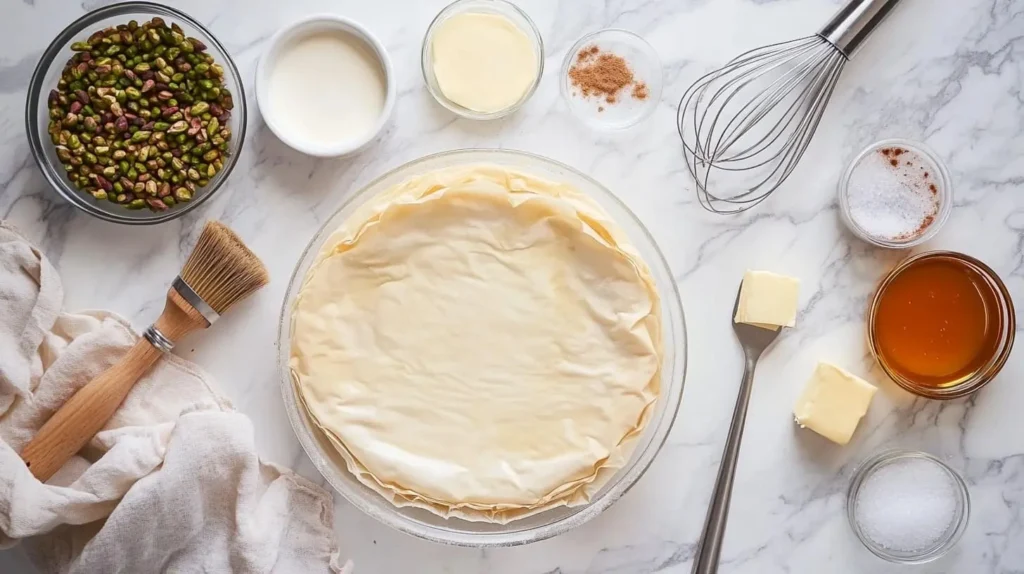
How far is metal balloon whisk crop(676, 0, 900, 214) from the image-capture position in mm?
1350

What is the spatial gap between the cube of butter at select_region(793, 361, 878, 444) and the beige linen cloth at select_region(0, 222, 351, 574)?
0.79 metres

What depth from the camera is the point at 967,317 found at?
51.5 inches

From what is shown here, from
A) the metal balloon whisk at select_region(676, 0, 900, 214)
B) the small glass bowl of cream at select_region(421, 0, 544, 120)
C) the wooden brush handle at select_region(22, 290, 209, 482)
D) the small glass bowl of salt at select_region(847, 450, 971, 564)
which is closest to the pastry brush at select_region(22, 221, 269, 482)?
the wooden brush handle at select_region(22, 290, 209, 482)

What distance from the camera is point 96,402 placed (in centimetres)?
124

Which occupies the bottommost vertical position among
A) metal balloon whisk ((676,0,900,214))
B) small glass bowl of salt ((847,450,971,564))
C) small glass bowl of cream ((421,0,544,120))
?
small glass bowl of salt ((847,450,971,564))

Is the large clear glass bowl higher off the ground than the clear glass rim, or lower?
lower

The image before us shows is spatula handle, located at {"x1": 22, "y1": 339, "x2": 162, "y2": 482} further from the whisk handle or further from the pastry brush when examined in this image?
the whisk handle

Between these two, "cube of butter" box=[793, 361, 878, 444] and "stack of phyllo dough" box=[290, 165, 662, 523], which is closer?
"stack of phyllo dough" box=[290, 165, 662, 523]

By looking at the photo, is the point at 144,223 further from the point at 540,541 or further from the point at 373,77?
the point at 540,541

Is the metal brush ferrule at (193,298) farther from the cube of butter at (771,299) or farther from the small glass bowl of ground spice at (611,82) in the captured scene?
the cube of butter at (771,299)

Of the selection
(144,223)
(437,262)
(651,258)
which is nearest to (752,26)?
(651,258)

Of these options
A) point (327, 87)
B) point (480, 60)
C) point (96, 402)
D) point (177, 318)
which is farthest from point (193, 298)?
point (480, 60)

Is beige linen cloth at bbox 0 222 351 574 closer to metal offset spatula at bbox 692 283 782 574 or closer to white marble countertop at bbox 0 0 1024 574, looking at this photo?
white marble countertop at bbox 0 0 1024 574

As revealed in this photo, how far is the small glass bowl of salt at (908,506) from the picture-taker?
52.2 inches
